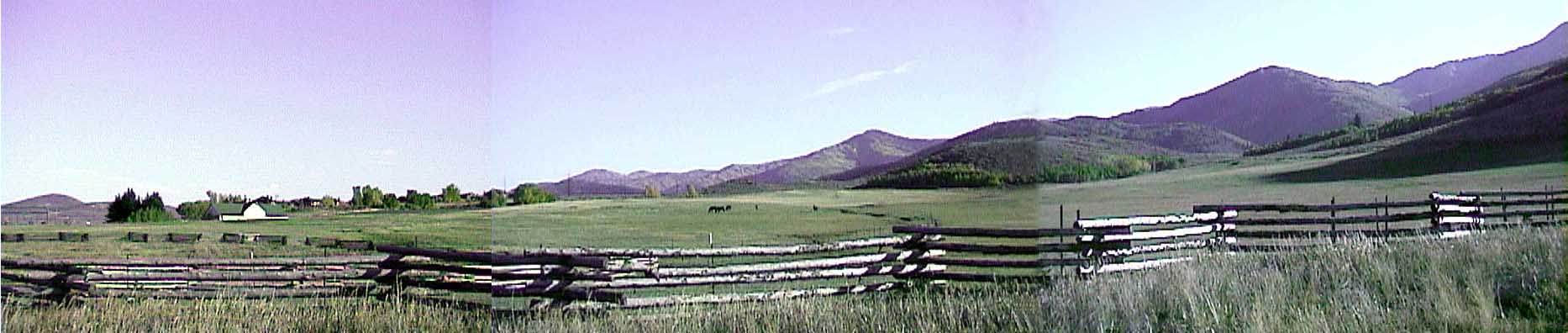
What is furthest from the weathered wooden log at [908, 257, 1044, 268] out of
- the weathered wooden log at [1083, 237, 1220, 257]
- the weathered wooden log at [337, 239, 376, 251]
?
the weathered wooden log at [337, 239, 376, 251]

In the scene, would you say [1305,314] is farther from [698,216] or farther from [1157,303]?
[698,216]

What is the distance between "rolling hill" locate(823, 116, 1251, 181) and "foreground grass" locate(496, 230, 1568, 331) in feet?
34.3

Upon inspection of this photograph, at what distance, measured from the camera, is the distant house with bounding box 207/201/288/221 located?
723 inches

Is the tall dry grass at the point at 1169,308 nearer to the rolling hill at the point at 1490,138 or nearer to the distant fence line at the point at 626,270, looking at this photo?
the distant fence line at the point at 626,270

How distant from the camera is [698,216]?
2702cm

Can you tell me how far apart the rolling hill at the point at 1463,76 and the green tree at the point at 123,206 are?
7825cm

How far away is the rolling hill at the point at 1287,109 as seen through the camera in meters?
87.5

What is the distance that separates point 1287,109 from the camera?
8881cm

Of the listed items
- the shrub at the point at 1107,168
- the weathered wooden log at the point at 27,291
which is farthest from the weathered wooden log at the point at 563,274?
the shrub at the point at 1107,168

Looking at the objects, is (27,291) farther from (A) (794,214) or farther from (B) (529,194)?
(A) (794,214)

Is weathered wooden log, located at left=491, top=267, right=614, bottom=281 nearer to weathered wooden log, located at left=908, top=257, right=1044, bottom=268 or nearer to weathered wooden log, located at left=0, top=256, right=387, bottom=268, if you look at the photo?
weathered wooden log, located at left=0, top=256, right=387, bottom=268

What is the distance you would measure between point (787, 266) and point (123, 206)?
9092 mm

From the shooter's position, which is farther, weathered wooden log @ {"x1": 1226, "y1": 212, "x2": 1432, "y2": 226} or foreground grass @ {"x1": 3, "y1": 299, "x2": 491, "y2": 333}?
weathered wooden log @ {"x1": 1226, "y1": 212, "x2": 1432, "y2": 226}

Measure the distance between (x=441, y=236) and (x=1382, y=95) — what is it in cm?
9704
